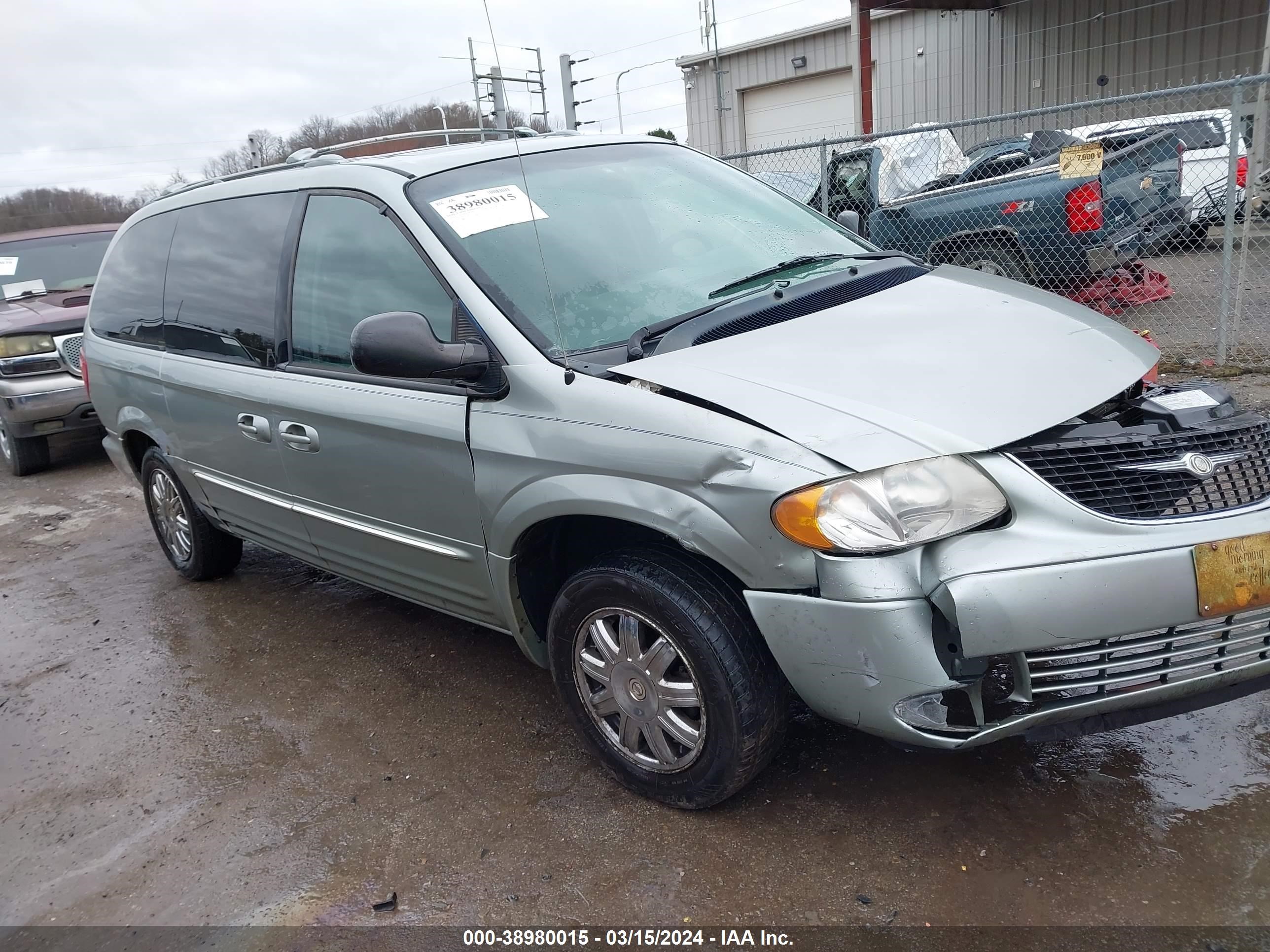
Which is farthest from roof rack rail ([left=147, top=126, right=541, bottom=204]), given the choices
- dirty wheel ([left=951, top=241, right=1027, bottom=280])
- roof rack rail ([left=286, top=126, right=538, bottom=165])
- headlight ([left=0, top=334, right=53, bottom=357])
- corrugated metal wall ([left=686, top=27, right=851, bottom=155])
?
corrugated metal wall ([left=686, top=27, right=851, bottom=155])

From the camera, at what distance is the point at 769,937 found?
226cm

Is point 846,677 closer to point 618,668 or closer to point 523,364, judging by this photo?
point 618,668

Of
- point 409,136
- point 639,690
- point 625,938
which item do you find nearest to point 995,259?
point 409,136

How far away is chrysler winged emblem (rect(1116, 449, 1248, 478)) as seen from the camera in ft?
7.32

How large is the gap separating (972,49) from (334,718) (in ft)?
67.2

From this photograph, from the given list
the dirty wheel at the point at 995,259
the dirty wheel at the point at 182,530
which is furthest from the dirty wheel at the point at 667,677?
the dirty wheel at the point at 995,259

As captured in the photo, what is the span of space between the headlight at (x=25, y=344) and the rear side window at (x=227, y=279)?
3.85 m

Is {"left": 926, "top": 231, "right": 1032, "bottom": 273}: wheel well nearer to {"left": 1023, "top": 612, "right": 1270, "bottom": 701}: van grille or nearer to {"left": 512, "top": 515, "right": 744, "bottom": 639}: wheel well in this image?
{"left": 512, "top": 515, "right": 744, "bottom": 639}: wheel well

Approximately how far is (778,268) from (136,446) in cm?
351

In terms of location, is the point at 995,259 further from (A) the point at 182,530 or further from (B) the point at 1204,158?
(A) the point at 182,530

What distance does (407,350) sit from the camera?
2666 mm

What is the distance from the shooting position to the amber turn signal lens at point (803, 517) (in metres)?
2.15

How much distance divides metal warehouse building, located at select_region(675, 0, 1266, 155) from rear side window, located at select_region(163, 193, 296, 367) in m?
15.9

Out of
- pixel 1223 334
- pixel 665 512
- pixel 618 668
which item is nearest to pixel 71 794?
pixel 618 668
